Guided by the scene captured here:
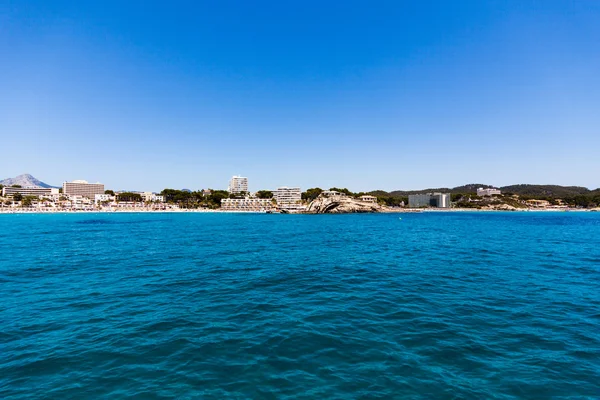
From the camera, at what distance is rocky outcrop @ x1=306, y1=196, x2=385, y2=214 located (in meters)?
180

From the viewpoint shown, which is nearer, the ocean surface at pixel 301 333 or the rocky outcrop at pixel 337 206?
the ocean surface at pixel 301 333

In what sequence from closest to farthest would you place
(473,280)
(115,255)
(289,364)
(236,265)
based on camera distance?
(289,364) < (473,280) < (236,265) < (115,255)

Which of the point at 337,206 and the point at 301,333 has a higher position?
the point at 337,206

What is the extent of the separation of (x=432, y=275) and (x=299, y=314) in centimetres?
1372

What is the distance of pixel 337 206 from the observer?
182 meters

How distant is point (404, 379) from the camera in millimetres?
8633

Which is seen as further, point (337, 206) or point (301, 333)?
point (337, 206)

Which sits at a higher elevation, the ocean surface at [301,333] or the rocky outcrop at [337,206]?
the rocky outcrop at [337,206]

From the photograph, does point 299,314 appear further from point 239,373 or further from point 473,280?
point 473,280

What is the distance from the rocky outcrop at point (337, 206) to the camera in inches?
7082

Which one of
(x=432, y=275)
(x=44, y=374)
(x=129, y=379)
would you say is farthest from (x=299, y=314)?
(x=432, y=275)

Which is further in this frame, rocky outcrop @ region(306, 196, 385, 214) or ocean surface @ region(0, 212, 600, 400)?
rocky outcrop @ region(306, 196, 385, 214)

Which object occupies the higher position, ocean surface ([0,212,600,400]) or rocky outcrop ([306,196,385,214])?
rocky outcrop ([306,196,385,214])

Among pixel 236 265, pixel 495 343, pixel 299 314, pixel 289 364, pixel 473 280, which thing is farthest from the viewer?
pixel 236 265
